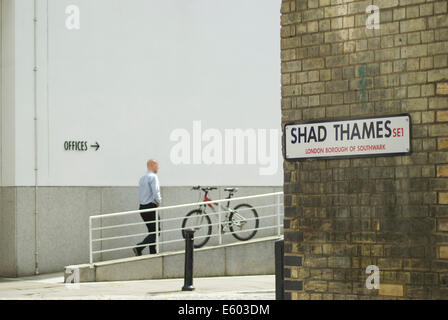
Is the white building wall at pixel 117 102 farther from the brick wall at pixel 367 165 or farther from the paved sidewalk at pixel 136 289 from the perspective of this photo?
the brick wall at pixel 367 165

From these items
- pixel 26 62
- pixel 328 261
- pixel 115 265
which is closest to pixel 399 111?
pixel 328 261

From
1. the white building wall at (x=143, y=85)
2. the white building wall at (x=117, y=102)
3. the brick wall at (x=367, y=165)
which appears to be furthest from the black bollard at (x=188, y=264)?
the brick wall at (x=367, y=165)

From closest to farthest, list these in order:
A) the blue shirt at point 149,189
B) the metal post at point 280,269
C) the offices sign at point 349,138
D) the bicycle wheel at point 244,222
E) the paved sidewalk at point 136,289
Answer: the offices sign at point 349,138 < the metal post at point 280,269 < the paved sidewalk at point 136,289 < the blue shirt at point 149,189 < the bicycle wheel at point 244,222

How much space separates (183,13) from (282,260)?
35.3ft

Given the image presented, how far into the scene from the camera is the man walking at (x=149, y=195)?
49.5 ft

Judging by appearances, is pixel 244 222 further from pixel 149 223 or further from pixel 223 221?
pixel 149 223

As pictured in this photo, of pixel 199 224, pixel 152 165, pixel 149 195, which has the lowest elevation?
pixel 199 224

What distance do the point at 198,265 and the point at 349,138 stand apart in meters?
9.36

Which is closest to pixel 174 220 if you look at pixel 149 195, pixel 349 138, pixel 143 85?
pixel 149 195

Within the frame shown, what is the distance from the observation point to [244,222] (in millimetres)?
16797

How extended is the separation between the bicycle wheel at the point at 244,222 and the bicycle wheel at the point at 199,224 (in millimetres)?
467

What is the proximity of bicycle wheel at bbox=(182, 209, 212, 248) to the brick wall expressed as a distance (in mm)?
9472

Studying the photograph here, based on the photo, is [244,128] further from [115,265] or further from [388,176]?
[388,176]

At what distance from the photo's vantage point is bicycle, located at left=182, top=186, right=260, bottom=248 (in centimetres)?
1638
